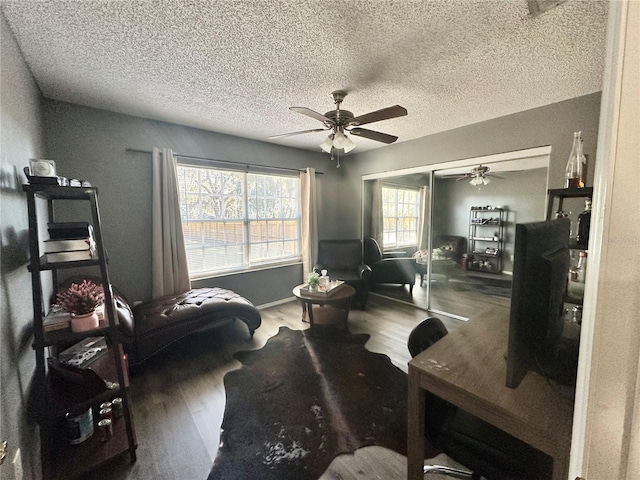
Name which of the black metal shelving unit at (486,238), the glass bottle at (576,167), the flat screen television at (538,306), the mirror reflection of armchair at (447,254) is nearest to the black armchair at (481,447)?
the flat screen television at (538,306)

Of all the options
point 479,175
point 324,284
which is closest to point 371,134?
point 479,175

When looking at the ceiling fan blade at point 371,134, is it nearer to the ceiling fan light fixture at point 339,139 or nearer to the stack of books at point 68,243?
the ceiling fan light fixture at point 339,139

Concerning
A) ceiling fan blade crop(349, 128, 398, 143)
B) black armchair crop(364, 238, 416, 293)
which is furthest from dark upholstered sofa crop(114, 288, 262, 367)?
black armchair crop(364, 238, 416, 293)

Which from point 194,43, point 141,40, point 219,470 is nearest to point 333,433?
point 219,470

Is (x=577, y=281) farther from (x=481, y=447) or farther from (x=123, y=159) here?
(x=123, y=159)

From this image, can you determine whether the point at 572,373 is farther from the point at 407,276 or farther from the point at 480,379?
the point at 407,276

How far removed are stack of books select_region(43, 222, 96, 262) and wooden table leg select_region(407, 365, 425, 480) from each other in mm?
1729

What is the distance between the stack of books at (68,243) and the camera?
1.32 m

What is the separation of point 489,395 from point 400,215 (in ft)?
11.4

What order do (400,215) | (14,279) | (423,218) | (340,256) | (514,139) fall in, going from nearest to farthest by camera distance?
(14,279), (514,139), (423,218), (400,215), (340,256)

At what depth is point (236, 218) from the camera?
142 inches

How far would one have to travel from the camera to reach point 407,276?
4113mm

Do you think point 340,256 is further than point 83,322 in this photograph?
Yes

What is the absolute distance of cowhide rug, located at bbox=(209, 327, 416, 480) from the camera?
1.47 metres
